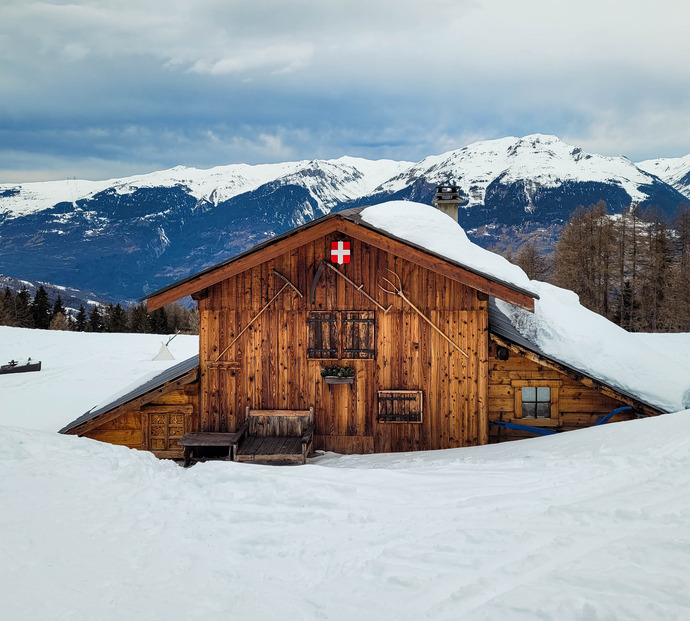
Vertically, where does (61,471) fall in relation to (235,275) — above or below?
below

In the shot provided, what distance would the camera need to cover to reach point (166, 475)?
6.59 metres

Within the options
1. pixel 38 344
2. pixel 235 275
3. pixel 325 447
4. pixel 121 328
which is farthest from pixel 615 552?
pixel 121 328

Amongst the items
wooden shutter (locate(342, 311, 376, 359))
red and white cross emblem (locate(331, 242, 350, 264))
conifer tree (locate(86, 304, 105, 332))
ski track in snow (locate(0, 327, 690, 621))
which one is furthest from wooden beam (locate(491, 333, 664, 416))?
conifer tree (locate(86, 304, 105, 332))

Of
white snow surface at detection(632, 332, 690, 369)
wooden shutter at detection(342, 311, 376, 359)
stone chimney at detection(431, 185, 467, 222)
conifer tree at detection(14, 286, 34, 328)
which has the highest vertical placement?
stone chimney at detection(431, 185, 467, 222)

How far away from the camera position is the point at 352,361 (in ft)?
32.9

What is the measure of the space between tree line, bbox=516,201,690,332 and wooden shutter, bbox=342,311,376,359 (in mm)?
34397

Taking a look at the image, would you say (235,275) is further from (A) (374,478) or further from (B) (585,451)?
(B) (585,451)

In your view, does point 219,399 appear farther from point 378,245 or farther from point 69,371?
point 69,371

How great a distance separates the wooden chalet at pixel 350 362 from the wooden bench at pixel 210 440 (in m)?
0.07

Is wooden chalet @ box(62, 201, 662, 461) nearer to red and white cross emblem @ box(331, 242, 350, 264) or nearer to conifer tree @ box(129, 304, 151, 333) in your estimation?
red and white cross emblem @ box(331, 242, 350, 264)

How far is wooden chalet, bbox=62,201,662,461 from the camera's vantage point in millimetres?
9859

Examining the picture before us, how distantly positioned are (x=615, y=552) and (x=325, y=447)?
6775mm

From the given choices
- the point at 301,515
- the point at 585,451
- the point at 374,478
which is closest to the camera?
the point at 301,515

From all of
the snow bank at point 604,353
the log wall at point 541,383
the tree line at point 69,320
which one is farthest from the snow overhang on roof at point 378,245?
the tree line at point 69,320
